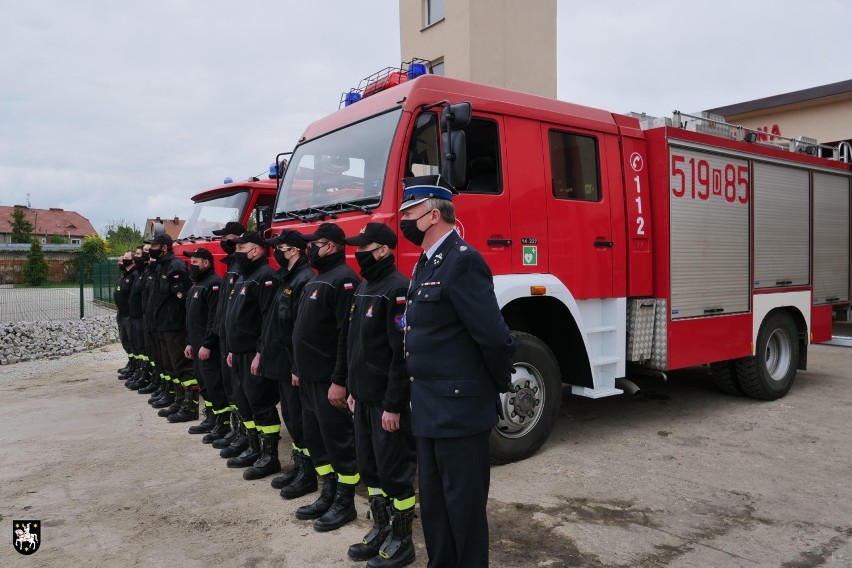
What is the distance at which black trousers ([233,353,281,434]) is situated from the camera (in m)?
4.68

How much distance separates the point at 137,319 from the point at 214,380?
341 centimetres

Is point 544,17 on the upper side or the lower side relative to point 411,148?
upper

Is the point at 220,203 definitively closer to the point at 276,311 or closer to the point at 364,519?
the point at 276,311

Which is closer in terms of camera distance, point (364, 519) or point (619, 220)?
point (364, 519)

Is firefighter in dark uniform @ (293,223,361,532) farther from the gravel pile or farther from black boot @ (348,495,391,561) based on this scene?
the gravel pile

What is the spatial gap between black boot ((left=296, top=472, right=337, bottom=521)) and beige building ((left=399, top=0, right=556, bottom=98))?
12086 mm

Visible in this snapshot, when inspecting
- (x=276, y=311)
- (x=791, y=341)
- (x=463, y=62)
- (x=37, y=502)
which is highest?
(x=463, y=62)

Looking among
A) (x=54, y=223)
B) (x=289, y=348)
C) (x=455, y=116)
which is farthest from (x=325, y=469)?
(x=54, y=223)

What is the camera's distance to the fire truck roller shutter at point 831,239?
24.1 feet

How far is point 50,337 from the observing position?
12.6 meters

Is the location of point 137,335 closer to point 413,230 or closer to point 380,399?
point 380,399

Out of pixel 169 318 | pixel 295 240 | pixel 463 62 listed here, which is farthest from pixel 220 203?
pixel 463 62

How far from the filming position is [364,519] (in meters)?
3.91

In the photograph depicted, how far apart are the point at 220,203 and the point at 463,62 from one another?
9.17 metres
